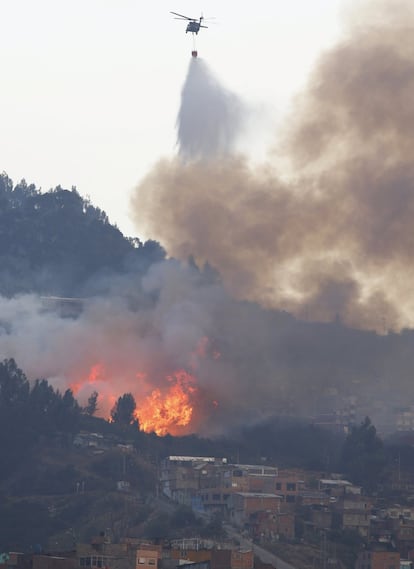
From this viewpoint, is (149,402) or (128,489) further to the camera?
(149,402)

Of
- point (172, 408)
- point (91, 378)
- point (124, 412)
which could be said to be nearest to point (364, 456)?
point (172, 408)

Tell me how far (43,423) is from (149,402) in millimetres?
12522

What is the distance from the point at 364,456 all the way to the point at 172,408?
18.7 meters

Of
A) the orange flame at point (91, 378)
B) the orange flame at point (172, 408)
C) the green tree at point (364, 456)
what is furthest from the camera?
the orange flame at point (91, 378)

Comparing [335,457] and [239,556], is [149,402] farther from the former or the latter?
[239,556]

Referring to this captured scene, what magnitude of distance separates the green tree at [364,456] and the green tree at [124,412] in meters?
19.4

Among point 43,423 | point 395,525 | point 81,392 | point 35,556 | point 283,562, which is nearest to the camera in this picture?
point 35,556

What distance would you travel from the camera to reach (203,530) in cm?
14962

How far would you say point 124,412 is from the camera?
17888 centimetres

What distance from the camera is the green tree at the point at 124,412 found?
179 metres

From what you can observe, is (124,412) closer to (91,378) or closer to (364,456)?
(91,378)

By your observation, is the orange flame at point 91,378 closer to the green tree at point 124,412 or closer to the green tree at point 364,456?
the green tree at point 124,412

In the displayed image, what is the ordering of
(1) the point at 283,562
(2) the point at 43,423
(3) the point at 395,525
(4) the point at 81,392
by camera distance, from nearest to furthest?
(1) the point at 283,562
(3) the point at 395,525
(2) the point at 43,423
(4) the point at 81,392

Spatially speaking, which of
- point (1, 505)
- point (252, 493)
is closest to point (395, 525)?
point (252, 493)
